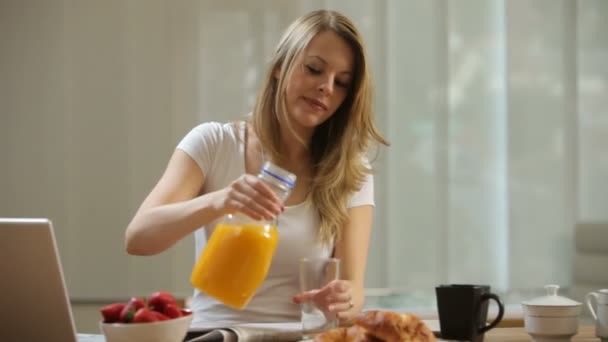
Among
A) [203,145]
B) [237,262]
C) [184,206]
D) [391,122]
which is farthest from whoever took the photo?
[391,122]

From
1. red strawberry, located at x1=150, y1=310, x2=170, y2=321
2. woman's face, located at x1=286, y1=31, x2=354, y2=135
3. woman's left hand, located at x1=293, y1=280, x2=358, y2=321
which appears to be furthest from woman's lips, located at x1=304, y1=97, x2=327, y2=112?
red strawberry, located at x1=150, y1=310, x2=170, y2=321

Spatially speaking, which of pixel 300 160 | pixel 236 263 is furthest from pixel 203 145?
pixel 236 263

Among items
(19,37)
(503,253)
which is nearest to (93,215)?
(19,37)

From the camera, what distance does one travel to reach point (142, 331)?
3.18ft

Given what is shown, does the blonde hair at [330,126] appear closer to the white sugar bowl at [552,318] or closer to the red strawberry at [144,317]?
the white sugar bowl at [552,318]

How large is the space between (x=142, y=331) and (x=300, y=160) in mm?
936

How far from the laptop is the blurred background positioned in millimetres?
1642

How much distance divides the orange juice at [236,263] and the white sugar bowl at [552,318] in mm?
425

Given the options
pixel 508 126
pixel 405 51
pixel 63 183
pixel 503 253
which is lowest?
pixel 503 253

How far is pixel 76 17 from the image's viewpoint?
8.73ft

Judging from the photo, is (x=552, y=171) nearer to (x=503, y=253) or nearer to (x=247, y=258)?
(x=503, y=253)

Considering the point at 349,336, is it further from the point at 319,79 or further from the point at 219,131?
the point at 219,131

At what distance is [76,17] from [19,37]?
8.0 inches

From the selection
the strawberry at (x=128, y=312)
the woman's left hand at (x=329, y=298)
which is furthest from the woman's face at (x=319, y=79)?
the strawberry at (x=128, y=312)
